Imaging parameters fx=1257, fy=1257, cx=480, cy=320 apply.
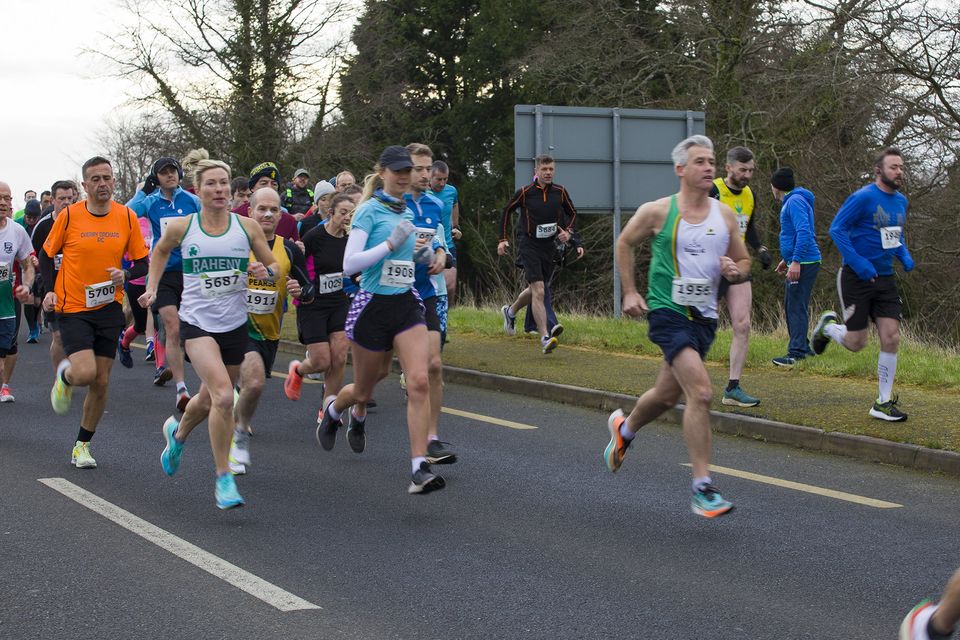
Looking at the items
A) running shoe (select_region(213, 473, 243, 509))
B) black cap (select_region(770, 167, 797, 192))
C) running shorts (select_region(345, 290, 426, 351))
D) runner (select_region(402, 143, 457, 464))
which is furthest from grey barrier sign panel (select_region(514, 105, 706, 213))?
running shoe (select_region(213, 473, 243, 509))

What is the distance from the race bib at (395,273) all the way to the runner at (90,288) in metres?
2.05

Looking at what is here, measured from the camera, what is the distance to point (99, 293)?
8.27 metres

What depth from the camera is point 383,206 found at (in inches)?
286

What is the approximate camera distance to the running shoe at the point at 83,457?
8.11 meters

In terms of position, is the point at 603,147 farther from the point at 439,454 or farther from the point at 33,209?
the point at 439,454

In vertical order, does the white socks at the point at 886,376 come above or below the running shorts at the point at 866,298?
below

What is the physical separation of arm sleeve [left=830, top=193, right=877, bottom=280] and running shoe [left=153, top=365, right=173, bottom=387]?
6.49m

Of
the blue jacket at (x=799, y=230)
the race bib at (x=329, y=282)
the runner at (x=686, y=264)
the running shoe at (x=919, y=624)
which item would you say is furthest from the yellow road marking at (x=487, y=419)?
the running shoe at (x=919, y=624)

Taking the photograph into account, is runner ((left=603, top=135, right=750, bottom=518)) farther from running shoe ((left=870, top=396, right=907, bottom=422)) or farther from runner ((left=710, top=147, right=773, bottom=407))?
running shoe ((left=870, top=396, right=907, bottom=422))

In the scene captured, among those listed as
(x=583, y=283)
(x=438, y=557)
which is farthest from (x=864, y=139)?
(x=438, y=557)

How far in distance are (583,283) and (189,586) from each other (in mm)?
32893

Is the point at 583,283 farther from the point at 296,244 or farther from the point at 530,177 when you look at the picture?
the point at 296,244

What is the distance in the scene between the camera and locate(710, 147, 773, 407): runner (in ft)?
32.4

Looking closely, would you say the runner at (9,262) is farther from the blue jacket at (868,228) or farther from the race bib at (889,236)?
the race bib at (889,236)
